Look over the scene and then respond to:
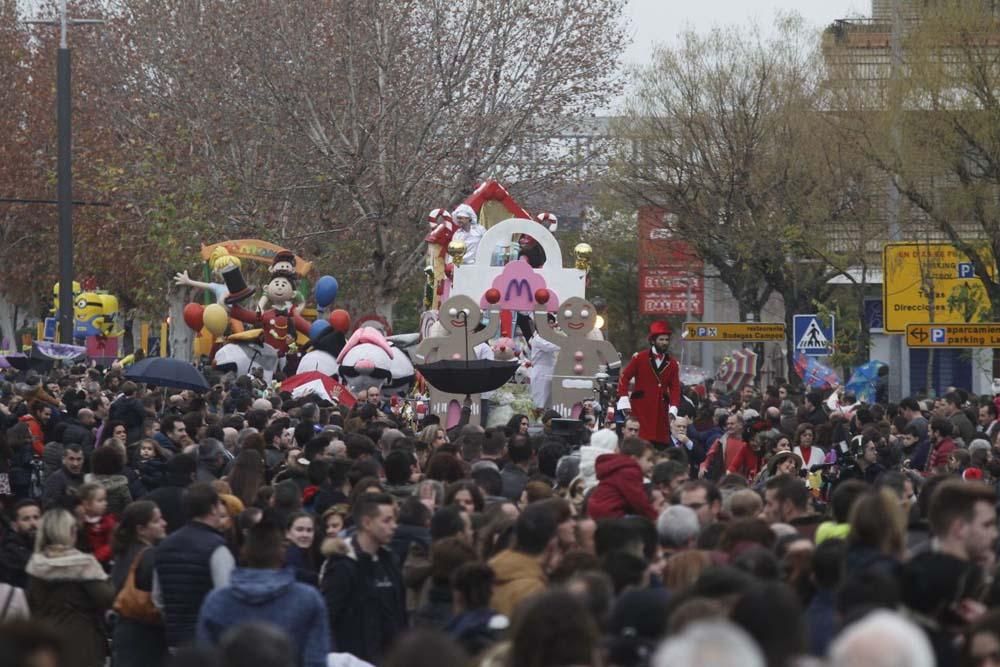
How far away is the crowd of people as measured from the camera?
5.49 meters

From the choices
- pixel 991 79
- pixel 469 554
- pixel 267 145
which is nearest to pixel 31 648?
pixel 469 554

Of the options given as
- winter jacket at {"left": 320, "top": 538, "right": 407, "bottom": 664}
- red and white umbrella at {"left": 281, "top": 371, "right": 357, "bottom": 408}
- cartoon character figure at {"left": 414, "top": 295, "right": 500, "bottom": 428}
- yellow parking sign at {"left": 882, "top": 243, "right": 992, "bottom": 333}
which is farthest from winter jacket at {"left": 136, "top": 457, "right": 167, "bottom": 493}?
yellow parking sign at {"left": 882, "top": 243, "right": 992, "bottom": 333}

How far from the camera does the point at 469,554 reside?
8.41 meters

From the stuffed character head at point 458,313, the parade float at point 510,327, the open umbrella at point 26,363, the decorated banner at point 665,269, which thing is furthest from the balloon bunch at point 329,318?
the decorated banner at point 665,269

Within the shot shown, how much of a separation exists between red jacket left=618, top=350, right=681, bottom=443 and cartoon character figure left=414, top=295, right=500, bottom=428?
435 centimetres

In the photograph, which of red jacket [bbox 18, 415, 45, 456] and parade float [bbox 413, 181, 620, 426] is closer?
red jacket [bbox 18, 415, 45, 456]

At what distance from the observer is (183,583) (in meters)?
9.12

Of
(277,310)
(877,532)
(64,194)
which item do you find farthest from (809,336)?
(877,532)

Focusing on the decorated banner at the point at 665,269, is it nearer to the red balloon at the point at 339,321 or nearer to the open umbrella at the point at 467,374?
the red balloon at the point at 339,321

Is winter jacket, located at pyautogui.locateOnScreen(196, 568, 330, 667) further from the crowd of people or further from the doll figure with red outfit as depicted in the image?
the doll figure with red outfit

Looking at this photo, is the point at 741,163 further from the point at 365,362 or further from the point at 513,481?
the point at 513,481

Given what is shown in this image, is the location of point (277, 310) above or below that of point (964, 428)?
above

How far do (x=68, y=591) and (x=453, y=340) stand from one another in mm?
15043

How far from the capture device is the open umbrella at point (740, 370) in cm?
3600
